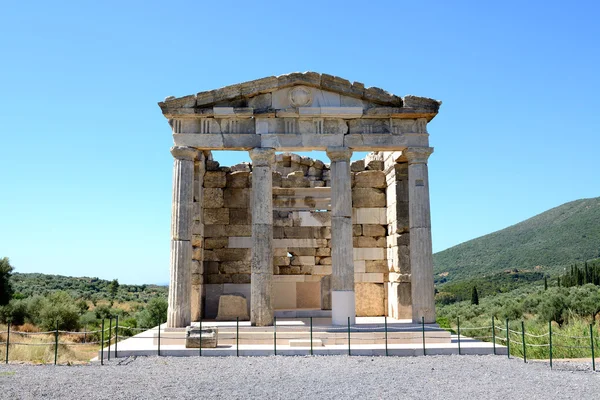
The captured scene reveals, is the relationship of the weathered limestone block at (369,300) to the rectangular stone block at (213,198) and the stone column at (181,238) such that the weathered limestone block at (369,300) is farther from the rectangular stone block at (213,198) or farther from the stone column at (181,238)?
the stone column at (181,238)

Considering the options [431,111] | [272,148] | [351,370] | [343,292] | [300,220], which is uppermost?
[431,111]

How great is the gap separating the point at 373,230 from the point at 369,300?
86.4 inches

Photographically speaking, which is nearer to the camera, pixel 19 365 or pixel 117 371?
pixel 117 371

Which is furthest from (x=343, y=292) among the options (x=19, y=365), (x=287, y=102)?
(x=19, y=365)

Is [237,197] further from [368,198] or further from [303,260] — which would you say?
[368,198]

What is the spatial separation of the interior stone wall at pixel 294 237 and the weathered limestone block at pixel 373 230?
0.10ft

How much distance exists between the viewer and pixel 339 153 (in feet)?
51.4

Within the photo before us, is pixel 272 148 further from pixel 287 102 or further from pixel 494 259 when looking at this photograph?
pixel 494 259

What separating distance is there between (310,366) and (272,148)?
19.8 feet

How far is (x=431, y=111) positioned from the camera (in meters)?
15.7

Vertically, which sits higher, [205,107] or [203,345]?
[205,107]

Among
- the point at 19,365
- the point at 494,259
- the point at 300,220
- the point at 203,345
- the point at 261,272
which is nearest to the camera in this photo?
the point at 19,365

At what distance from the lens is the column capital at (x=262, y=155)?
15.6 metres

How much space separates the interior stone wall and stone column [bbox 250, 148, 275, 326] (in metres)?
2.83
